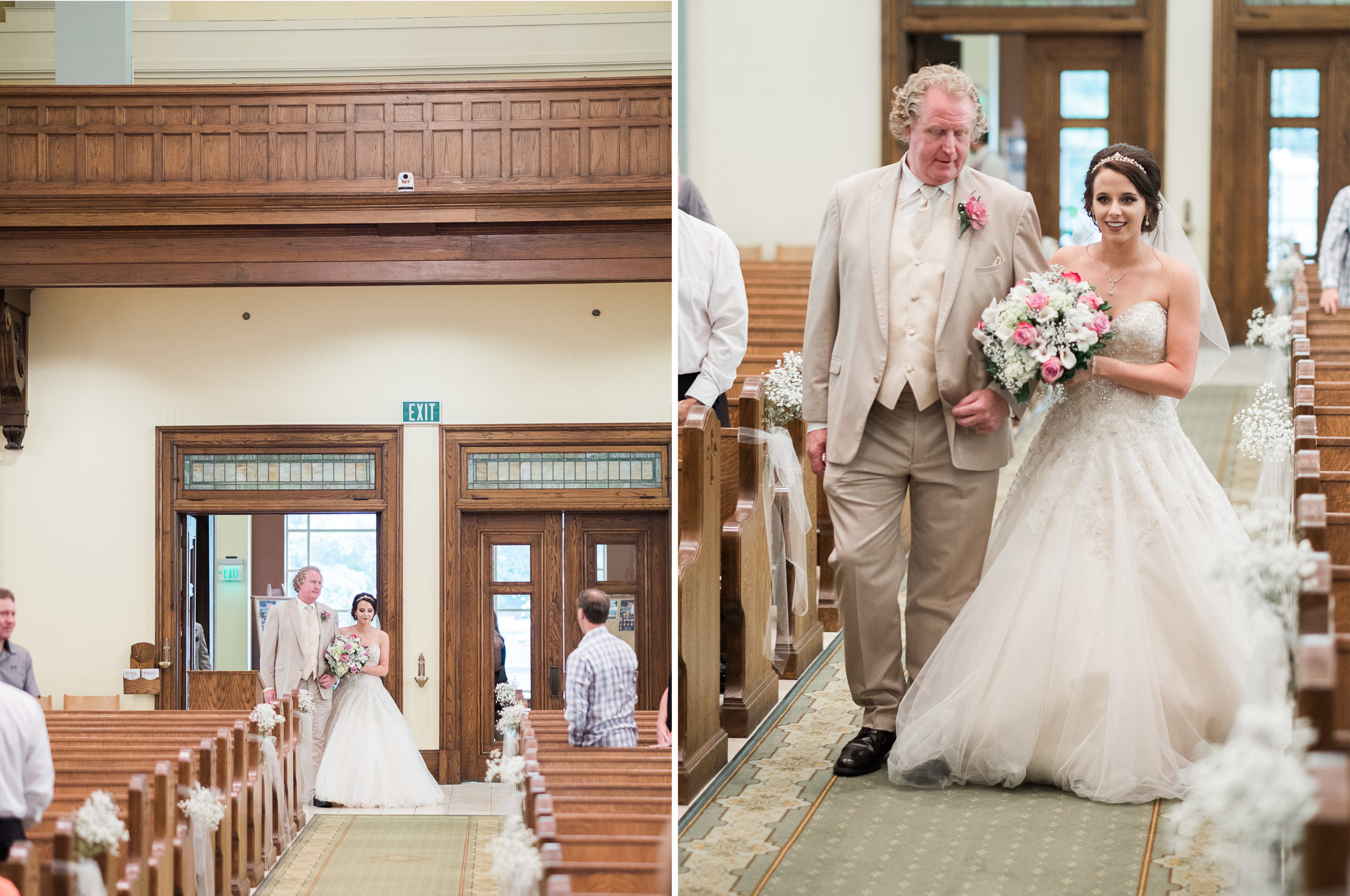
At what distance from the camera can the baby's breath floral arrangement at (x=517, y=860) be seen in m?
2.33

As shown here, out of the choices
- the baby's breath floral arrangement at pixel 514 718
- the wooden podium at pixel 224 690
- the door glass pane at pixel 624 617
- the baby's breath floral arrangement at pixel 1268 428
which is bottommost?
the wooden podium at pixel 224 690

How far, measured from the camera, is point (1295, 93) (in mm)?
10297

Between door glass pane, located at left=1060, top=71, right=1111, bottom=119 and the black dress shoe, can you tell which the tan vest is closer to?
the black dress shoe

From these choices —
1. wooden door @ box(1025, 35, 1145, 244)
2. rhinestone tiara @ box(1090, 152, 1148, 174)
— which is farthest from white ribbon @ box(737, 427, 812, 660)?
wooden door @ box(1025, 35, 1145, 244)

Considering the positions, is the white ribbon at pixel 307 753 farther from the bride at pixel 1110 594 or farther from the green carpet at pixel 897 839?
the bride at pixel 1110 594

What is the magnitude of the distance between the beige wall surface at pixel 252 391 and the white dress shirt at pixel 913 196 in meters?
2.67

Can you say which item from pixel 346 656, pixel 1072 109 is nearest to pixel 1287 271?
pixel 1072 109

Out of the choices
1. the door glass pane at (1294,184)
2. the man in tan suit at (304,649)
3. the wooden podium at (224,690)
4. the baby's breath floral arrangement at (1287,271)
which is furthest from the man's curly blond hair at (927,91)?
the door glass pane at (1294,184)

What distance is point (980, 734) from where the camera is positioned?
2.53 m

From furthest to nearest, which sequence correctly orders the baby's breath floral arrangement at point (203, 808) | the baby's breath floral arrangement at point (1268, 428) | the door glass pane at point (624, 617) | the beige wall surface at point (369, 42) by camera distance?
the beige wall surface at point (369, 42), the baby's breath floral arrangement at point (1268, 428), the baby's breath floral arrangement at point (203, 808), the door glass pane at point (624, 617)

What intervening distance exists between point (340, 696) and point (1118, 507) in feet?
13.4

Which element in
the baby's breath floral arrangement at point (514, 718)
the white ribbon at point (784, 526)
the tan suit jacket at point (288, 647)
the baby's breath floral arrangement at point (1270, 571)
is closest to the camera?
the baby's breath floral arrangement at point (1270, 571)

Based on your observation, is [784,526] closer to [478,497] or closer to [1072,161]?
[478,497]

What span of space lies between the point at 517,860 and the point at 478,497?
12.3 feet
